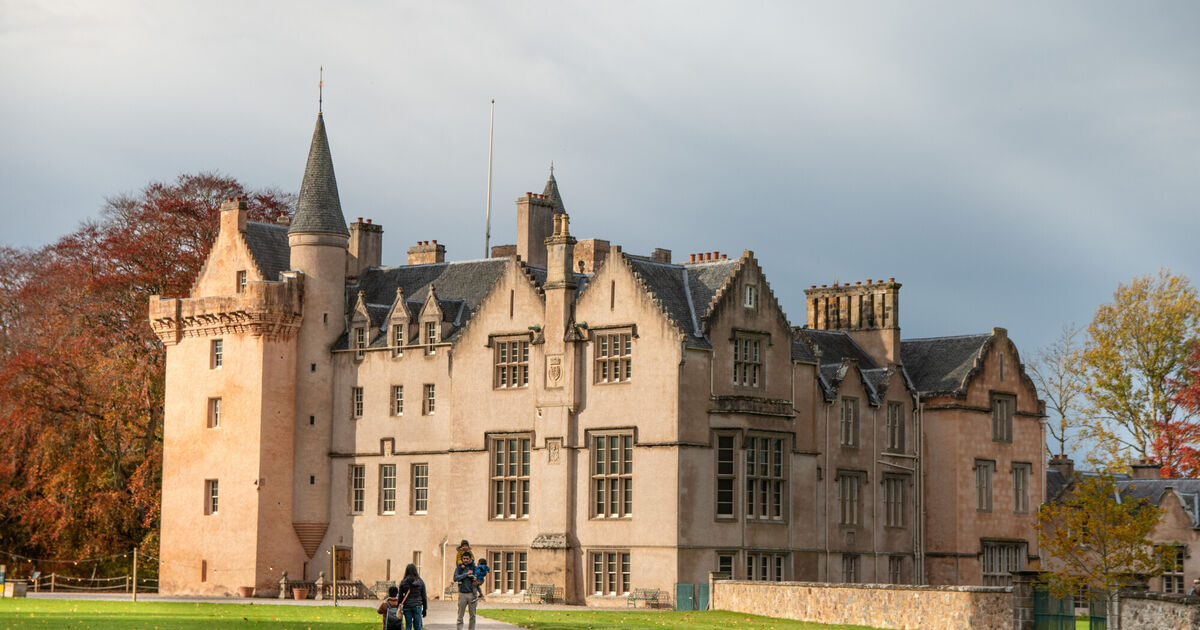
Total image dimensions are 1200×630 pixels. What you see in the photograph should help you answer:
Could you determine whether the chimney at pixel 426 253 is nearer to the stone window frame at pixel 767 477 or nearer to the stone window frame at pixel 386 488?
the stone window frame at pixel 386 488

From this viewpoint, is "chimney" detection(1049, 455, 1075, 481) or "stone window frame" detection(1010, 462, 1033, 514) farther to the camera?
"chimney" detection(1049, 455, 1075, 481)

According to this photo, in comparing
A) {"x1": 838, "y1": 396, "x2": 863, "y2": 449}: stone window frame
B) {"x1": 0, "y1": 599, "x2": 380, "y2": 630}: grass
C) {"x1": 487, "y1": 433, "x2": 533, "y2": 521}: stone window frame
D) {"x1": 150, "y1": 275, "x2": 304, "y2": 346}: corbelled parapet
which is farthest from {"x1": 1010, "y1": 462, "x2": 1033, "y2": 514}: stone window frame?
{"x1": 0, "y1": 599, "x2": 380, "y2": 630}: grass

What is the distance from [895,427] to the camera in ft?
201

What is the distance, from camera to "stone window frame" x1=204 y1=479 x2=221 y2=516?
202 ft

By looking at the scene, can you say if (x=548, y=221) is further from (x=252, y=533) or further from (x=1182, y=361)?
(x=1182, y=361)

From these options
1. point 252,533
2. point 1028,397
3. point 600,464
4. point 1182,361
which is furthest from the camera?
point 1182,361

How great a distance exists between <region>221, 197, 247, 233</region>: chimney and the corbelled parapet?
2681mm

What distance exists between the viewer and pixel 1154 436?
247ft

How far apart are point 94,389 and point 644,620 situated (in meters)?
32.4

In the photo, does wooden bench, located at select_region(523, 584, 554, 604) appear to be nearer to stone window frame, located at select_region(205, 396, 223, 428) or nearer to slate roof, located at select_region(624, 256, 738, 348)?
slate roof, located at select_region(624, 256, 738, 348)

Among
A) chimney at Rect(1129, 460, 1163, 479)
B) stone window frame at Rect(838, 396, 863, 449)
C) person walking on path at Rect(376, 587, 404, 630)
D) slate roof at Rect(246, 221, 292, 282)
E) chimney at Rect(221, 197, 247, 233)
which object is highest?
chimney at Rect(221, 197, 247, 233)

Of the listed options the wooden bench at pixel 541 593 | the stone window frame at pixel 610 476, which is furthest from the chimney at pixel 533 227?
the wooden bench at pixel 541 593

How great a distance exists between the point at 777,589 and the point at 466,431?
15674mm

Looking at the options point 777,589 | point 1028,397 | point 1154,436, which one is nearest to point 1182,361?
point 1154,436
